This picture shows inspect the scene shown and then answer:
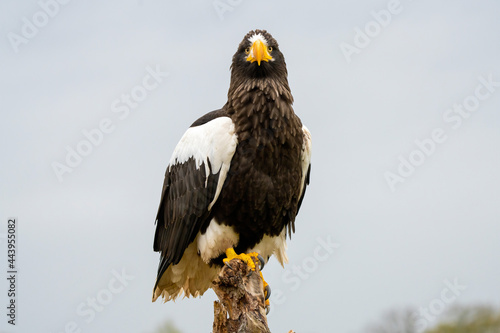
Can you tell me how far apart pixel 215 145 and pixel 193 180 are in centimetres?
46

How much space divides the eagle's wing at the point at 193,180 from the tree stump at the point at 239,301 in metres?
0.62

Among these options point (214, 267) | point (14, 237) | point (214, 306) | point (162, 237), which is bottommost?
point (214, 306)

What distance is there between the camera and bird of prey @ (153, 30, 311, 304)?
19.0ft

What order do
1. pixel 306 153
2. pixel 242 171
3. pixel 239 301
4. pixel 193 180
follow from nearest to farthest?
pixel 239 301 < pixel 242 171 < pixel 193 180 < pixel 306 153

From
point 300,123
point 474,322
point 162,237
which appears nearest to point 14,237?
point 162,237

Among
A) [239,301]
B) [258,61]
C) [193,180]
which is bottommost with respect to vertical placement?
[239,301]

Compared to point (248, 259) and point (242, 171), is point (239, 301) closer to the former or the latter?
point (248, 259)

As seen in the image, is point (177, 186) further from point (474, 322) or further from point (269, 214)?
point (474, 322)

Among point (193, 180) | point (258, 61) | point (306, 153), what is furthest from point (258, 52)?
point (193, 180)

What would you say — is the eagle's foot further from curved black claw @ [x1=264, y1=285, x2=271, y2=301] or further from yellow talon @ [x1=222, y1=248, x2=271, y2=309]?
→ curved black claw @ [x1=264, y1=285, x2=271, y2=301]

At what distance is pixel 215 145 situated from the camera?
19.0 feet

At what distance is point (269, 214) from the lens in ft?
19.5

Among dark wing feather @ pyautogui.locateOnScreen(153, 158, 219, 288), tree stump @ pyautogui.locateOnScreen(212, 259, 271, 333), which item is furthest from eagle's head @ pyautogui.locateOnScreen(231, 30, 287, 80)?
tree stump @ pyautogui.locateOnScreen(212, 259, 271, 333)

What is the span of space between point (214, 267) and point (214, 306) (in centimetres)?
74
